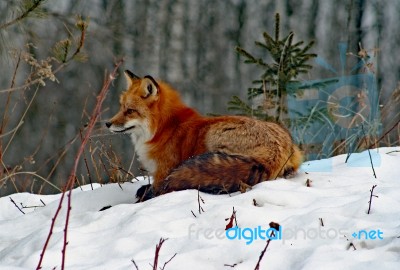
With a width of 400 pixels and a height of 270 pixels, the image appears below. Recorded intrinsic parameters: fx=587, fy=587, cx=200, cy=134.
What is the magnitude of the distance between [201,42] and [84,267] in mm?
10982

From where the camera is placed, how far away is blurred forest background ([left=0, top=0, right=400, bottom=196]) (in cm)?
1219

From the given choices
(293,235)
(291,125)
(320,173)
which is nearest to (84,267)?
(293,235)

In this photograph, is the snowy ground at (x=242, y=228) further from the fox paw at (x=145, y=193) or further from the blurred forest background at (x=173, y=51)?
the blurred forest background at (x=173, y=51)

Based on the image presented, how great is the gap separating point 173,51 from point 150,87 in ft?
28.4

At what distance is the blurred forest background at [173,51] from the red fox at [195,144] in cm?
722

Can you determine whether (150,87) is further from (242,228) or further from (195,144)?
(242,228)

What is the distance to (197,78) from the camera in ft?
43.5

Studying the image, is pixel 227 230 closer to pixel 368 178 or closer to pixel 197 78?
pixel 368 178

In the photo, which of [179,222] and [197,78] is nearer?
[179,222]

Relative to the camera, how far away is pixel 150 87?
183 inches
